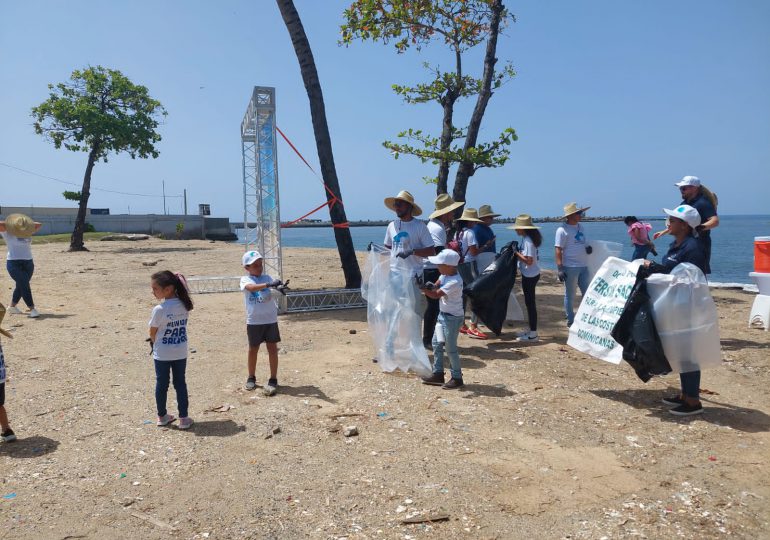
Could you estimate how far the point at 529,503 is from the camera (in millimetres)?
3303

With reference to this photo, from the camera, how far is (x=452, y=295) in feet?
17.1

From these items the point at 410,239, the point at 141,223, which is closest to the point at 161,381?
the point at 410,239

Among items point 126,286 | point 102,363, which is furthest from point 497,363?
point 126,286

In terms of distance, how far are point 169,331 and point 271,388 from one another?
1273 millimetres

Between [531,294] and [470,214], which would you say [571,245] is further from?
[470,214]

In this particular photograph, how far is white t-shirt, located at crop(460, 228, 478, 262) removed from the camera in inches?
298

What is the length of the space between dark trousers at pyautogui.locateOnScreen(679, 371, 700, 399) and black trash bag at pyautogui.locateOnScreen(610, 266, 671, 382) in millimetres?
193

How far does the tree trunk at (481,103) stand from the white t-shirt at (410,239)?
17.4ft

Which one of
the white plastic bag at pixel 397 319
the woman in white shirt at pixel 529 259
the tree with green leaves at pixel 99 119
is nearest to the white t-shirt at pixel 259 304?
the white plastic bag at pixel 397 319

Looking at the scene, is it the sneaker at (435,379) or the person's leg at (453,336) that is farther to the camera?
the sneaker at (435,379)

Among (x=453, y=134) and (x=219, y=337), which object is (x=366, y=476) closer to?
(x=219, y=337)

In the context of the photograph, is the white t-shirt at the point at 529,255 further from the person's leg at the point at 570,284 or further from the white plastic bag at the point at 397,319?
the white plastic bag at the point at 397,319

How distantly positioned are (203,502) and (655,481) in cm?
289

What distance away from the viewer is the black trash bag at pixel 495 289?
714 cm
